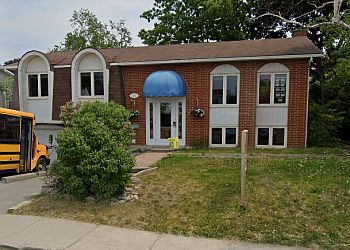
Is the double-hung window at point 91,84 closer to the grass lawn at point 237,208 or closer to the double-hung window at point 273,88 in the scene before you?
the double-hung window at point 273,88

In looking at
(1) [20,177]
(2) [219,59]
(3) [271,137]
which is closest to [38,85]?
(1) [20,177]

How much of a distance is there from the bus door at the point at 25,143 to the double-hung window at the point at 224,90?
845 cm

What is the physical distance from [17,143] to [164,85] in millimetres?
7116

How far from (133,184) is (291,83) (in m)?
10.00

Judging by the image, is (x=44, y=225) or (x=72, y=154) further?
(x=72, y=154)

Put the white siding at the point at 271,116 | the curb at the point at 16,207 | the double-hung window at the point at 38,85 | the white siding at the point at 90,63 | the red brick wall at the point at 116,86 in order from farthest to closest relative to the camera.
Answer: the double-hung window at the point at 38,85 → the white siding at the point at 90,63 → the red brick wall at the point at 116,86 → the white siding at the point at 271,116 → the curb at the point at 16,207

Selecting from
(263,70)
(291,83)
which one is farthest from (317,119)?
(263,70)

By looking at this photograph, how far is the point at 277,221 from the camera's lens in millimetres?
5469

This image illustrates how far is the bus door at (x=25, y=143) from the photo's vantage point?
10312 mm

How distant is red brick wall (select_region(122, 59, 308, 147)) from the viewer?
1421 centimetres

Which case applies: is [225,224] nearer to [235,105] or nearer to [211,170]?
[211,170]

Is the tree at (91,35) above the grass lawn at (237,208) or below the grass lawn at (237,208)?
above

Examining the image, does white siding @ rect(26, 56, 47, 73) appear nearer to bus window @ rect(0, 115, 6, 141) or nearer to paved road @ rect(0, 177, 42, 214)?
bus window @ rect(0, 115, 6, 141)

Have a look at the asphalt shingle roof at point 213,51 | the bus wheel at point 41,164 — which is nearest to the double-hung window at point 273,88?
the asphalt shingle roof at point 213,51
